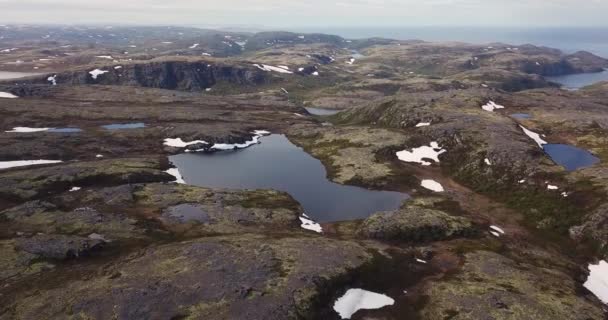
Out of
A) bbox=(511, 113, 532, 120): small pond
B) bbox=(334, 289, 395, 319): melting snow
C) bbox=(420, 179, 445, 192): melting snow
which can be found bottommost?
bbox=(334, 289, 395, 319): melting snow

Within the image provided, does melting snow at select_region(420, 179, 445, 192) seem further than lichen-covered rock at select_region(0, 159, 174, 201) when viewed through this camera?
Yes

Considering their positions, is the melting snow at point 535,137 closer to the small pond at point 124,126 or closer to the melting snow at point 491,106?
the melting snow at point 491,106

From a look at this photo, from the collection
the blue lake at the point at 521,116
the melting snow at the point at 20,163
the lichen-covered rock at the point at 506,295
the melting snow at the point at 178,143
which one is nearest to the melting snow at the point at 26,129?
the melting snow at the point at 20,163

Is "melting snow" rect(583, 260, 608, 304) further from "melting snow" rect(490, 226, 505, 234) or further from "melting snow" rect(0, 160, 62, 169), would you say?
"melting snow" rect(0, 160, 62, 169)

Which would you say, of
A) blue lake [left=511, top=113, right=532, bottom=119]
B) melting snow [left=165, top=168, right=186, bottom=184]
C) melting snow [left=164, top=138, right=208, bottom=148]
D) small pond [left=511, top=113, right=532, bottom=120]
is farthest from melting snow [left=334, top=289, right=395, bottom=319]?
blue lake [left=511, top=113, right=532, bottom=119]

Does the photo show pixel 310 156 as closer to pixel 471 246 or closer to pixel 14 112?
pixel 471 246

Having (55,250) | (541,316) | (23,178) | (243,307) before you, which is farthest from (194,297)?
(23,178)

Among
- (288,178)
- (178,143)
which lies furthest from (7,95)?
(288,178)
